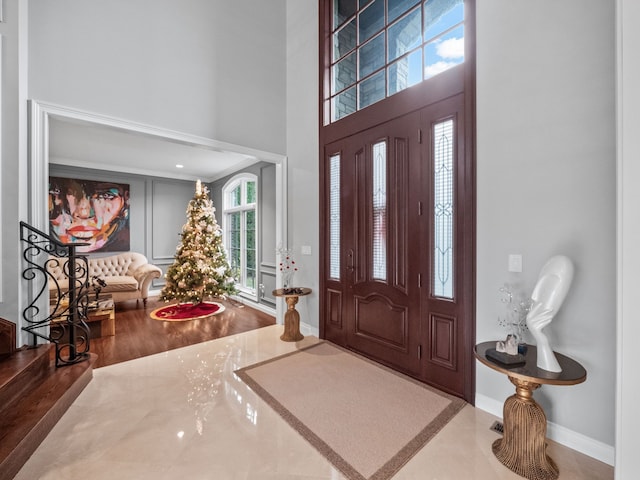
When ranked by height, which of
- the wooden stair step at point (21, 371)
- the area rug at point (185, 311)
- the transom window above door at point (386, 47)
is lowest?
the area rug at point (185, 311)

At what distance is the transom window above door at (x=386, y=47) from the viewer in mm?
2584

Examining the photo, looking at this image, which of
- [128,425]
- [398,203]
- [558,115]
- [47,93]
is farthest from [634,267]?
[47,93]

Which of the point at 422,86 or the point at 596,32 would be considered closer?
the point at 596,32

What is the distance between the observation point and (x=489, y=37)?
7.26 feet

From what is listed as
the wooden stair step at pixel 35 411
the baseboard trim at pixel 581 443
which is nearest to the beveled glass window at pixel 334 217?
the baseboard trim at pixel 581 443

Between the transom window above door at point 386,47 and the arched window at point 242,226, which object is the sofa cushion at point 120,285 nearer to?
the arched window at point 242,226

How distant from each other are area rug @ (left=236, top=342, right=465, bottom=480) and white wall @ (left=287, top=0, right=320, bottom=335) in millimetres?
1084

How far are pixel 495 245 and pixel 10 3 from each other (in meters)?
4.28

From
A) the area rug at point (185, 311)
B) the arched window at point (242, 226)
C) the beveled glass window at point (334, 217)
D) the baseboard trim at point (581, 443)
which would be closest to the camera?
the baseboard trim at point (581, 443)

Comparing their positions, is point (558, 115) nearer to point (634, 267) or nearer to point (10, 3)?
point (634, 267)

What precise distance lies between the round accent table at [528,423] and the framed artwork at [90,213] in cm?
682

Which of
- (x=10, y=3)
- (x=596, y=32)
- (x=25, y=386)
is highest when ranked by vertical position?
(x=10, y=3)

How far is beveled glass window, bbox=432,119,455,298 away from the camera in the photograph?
243cm

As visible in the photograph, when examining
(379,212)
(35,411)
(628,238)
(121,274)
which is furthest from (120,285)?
(628,238)
